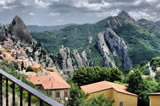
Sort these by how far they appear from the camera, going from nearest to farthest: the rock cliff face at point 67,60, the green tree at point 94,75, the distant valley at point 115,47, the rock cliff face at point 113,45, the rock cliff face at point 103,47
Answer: the green tree at point 94,75 → the rock cliff face at point 67,60 → the rock cliff face at point 103,47 → the distant valley at point 115,47 → the rock cliff face at point 113,45

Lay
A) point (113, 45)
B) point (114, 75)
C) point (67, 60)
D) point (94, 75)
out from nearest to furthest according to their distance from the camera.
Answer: point (94, 75) < point (114, 75) < point (67, 60) < point (113, 45)

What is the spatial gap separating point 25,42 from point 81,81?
3798 cm

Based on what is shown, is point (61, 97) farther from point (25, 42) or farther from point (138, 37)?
point (138, 37)

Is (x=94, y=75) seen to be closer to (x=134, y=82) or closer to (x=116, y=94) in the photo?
(x=134, y=82)

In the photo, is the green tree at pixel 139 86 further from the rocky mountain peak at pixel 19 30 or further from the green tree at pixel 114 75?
the rocky mountain peak at pixel 19 30

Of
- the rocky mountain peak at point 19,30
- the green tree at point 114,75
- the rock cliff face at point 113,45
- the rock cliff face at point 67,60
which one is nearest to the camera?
the green tree at point 114,75

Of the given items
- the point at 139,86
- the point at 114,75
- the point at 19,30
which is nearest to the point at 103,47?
the point at 19,30

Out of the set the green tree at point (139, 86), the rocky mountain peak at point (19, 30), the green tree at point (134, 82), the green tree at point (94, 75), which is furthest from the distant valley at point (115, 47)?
the green tree at point (139, 86)

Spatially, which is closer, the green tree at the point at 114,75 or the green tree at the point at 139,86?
the green tree at the point at 139,86

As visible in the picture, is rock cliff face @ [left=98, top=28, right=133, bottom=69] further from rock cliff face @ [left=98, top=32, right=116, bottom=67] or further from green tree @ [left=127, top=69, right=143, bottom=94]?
green tree @ [left=127, top=69, right=143, bottom=94]

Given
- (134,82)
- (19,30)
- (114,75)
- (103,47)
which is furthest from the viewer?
(103,47)

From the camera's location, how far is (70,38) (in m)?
160

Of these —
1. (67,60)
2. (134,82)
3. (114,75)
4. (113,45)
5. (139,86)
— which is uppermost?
(113,45)

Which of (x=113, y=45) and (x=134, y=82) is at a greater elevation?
(x=113, y=45)
